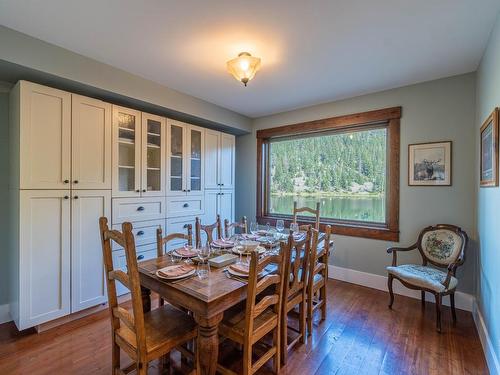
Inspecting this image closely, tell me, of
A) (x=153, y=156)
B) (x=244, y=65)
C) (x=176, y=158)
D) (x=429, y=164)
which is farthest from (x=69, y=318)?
(x=429, y=164)

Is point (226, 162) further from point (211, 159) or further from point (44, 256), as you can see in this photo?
point (44, 256)

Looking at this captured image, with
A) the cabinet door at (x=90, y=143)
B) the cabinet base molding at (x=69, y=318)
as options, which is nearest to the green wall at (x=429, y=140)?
the cabinet door at (x=90, y=143)

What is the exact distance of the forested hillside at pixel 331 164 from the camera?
11.0 ft

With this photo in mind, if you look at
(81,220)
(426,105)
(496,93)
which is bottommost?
(81,220)

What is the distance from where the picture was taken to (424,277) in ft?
7.82

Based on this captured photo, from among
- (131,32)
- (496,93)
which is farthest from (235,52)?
(496,93)

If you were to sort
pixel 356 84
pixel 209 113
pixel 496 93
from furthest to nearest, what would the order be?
pixel 209 113 < pixel 356 84 < pixel 496 93

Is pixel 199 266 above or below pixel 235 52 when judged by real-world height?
below

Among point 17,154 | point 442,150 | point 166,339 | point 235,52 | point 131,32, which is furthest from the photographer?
point 442,150

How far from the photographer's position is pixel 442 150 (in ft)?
9.10

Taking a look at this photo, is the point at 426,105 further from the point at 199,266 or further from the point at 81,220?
the point at 81,220

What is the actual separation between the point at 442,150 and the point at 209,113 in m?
2.97

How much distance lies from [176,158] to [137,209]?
0.85m

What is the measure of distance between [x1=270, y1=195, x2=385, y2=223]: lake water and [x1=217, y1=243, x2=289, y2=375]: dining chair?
6.93ft
